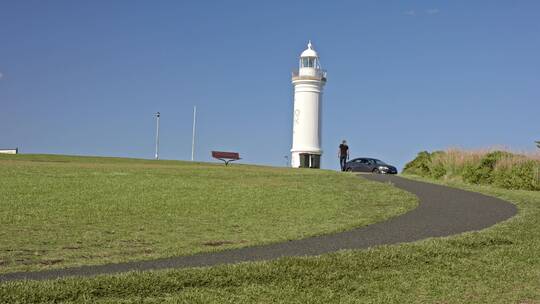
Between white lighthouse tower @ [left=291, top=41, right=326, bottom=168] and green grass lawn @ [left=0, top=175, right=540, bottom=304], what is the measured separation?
3701 centimetres

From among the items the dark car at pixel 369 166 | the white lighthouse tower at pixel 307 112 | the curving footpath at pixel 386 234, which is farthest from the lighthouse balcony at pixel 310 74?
the curving footpath at pixel 386 234

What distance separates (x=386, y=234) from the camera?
13.1 meters

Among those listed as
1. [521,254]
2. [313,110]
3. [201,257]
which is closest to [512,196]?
[521,254]

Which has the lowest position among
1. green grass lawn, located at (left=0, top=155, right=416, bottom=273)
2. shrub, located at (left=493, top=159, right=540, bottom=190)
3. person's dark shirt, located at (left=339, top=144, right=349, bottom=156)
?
green grass lawn, located at (left=0, top=155, right=416, bottom=273)

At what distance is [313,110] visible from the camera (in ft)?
160

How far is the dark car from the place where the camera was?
4130 centimetres

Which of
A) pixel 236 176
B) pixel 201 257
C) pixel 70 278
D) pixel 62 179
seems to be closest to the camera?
pixel 70 278

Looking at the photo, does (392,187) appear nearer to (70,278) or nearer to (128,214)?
(128,214)

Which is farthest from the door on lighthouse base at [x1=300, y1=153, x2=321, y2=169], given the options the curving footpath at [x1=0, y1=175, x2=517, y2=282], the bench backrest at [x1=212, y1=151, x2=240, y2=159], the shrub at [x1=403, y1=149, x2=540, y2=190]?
the curving footpath at [x1=0, y1=175, x2=517, y2=282]

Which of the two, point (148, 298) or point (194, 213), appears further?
point (194, 213)

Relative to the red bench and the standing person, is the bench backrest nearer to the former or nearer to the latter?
the red bench

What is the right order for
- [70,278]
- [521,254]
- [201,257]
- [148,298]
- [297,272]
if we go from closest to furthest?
[148,298]
[70,278]
[297,272]
[201,257]
[521,254]

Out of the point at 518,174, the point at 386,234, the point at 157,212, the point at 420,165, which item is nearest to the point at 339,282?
the point at 386,234

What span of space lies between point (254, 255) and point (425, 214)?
24.3 ft
